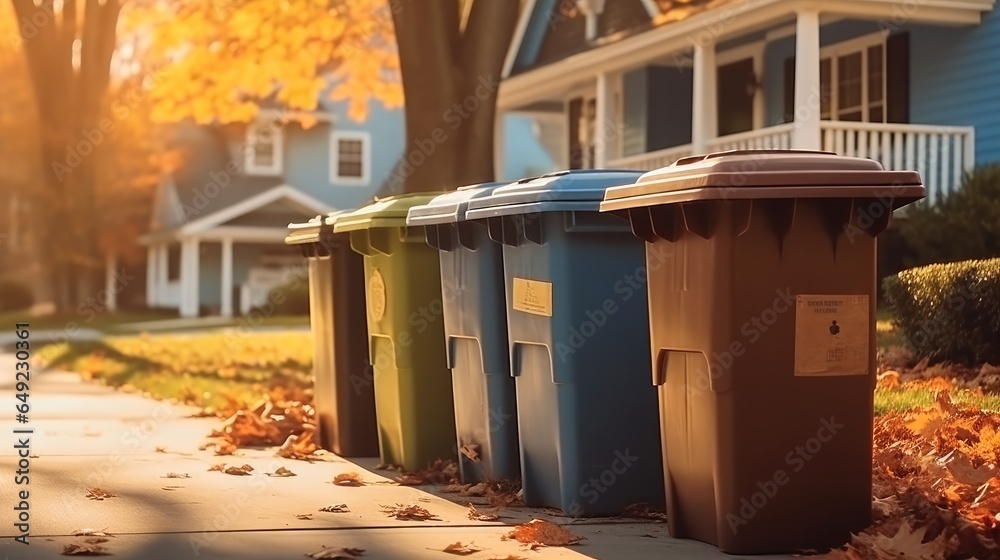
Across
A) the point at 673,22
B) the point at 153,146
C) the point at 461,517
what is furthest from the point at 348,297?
the point at 153,146

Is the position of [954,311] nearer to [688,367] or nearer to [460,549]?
[688,367]

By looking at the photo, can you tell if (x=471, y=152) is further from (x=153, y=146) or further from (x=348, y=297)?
(x=153, y=146)

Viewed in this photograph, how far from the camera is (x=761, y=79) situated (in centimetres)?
2103

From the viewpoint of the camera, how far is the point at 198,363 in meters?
17.6

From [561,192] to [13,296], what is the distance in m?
41.3

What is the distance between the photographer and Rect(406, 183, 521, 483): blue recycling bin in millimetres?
6891

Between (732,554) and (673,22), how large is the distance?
15.5 metres

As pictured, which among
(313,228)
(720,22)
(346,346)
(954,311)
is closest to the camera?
(346,346)

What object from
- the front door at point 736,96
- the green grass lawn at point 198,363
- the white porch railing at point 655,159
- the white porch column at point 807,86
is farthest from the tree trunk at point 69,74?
the white porch column at point 807,86

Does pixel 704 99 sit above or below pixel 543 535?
above

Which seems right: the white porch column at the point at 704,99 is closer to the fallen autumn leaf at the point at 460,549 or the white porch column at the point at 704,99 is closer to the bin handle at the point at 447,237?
the bin handle at the point at 447,237

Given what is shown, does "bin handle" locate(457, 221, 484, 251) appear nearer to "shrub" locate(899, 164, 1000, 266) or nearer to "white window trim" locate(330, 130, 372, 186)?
"shrub" locate(899, 164, 1000, 266)

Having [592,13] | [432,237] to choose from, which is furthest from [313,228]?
[592,13]

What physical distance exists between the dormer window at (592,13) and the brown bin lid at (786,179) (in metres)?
19.4
